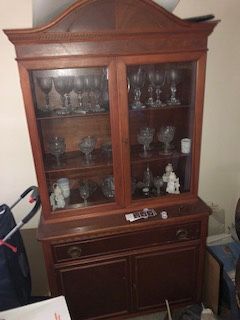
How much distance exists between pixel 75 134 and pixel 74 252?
713 mm

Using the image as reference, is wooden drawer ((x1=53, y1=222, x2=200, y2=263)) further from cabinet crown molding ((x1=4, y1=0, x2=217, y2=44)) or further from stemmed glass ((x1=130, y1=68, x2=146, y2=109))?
cabinet crown molding ((x1=4, y1=0, x2=217, y2=44))

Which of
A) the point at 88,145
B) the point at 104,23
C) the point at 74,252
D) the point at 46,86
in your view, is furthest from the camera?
the point at 88,145

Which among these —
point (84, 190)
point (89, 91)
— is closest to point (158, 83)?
point (89, 91)

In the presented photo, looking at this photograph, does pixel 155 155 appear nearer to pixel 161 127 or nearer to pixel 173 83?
pixel 161 127

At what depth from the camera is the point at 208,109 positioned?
196cm

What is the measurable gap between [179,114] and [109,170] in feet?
1.82

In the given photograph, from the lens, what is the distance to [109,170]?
5.41 feet

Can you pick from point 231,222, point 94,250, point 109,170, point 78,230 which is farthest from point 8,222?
point 231,222

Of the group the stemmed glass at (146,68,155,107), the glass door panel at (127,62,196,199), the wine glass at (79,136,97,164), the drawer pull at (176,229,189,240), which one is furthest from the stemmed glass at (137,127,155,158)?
the drawer pull at (176,229,189,240)

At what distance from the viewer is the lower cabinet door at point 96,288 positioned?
5.38 feet

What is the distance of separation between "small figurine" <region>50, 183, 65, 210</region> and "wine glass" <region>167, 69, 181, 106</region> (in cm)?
86

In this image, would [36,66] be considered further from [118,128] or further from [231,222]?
[231,222]

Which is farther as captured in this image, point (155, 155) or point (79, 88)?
point (155, 155)

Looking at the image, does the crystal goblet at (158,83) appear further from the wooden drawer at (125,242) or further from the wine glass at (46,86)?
the wooden drawer at (125,242)
